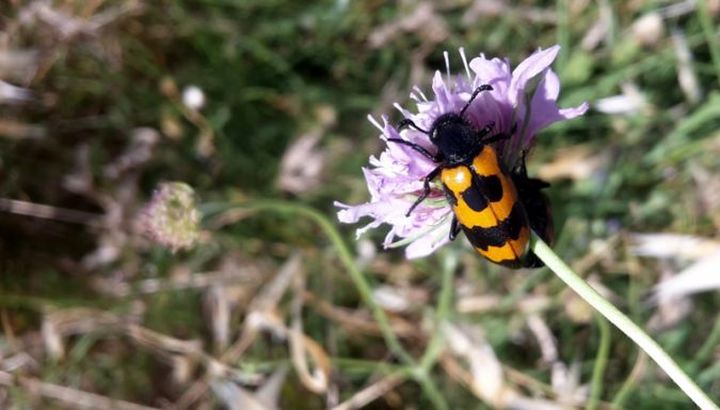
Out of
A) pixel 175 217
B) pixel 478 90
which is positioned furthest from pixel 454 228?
pixel 175 217

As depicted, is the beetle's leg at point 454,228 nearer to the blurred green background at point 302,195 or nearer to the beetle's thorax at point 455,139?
the beetle's thorax at point 455,139

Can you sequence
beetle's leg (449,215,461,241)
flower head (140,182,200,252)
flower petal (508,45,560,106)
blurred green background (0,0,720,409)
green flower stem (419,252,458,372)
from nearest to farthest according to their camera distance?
flower petal (508,45,560,106) → beetle's leg (449,215,461,241) → flower head (140,182,200,252) → green flower stem (419,252,458,372) → blurred green background (0,0,720,409)

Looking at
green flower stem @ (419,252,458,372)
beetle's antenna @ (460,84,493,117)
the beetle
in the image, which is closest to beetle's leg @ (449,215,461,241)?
the beetle

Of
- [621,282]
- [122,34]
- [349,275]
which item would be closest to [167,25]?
[122,34]

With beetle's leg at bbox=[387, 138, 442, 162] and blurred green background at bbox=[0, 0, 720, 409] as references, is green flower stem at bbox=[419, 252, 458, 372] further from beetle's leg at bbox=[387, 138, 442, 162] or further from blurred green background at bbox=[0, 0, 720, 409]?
beetle's leg at bbox=[387, 138, 442, 162]

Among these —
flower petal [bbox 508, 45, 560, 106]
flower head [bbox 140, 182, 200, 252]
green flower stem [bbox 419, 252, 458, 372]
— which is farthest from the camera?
green flower stem [bbox 419, 252, 458, 372]

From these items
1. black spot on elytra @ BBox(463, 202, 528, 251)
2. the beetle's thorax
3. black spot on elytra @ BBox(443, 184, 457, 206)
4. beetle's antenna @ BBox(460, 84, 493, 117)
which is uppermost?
beetle's antenna @ BBox(460, 84, 493, 117)

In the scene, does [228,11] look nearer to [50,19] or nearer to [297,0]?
[297,0]

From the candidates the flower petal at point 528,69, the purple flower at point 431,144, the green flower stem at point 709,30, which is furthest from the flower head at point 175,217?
the green flower stem at point 709,30
